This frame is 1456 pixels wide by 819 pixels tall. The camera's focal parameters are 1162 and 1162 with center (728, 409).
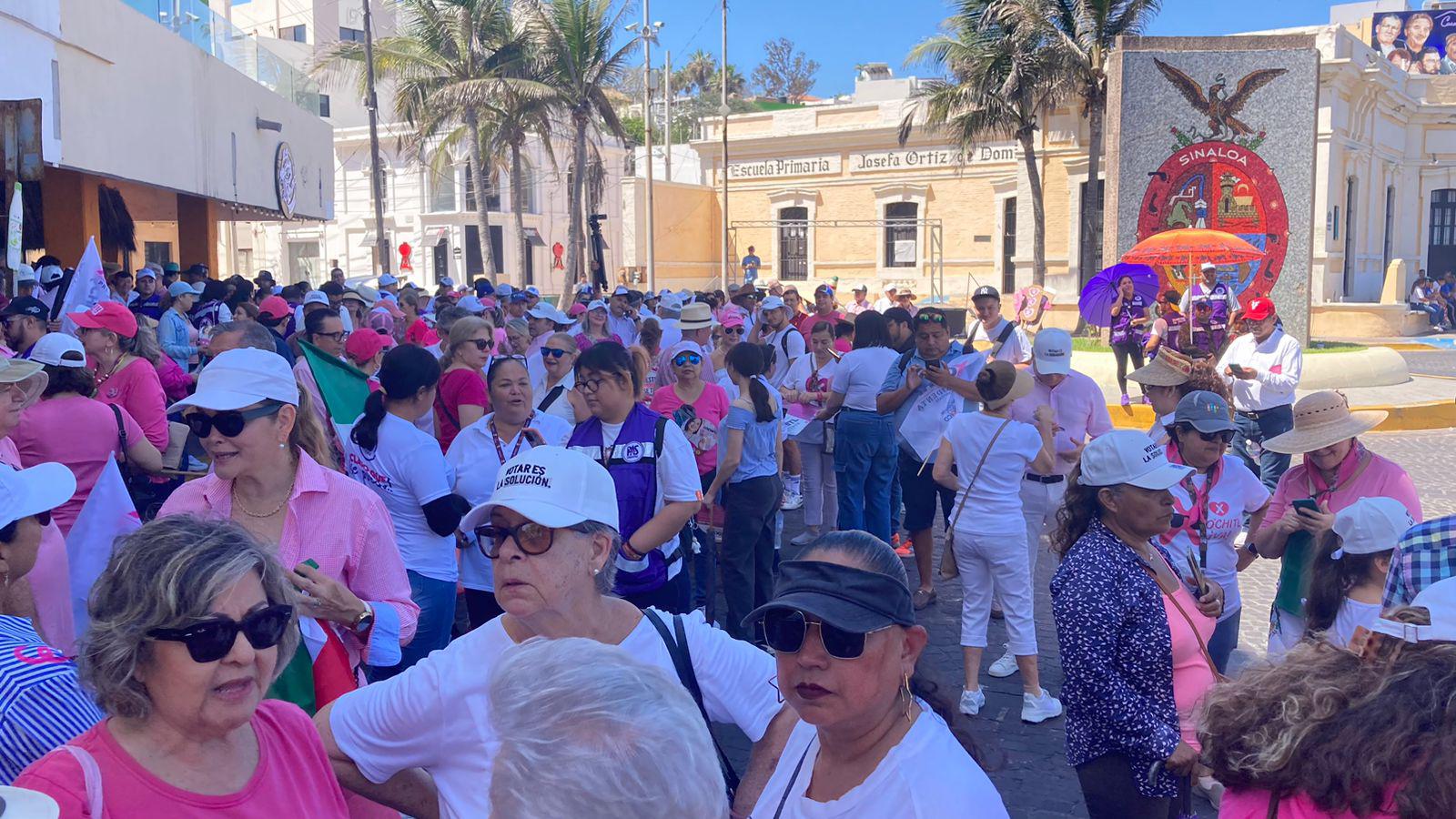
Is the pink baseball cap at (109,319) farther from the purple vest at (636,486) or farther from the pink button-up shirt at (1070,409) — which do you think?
the pink button-up shirt at (1070,409)

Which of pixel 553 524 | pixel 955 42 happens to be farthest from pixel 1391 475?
pixel 955 42

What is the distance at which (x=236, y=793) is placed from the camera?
87.4 inches

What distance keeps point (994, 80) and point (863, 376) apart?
23805 mm

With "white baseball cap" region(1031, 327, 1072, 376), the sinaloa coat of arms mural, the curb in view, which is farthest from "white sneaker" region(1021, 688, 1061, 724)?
the sinaloa coat of arms mural

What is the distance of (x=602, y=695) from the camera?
164cm

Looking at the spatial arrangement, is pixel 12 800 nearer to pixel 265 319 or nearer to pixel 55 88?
pixel 265 319

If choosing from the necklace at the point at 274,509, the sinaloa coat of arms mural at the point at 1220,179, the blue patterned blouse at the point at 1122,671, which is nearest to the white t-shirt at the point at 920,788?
the blue patterned blouse at the point at 1122,671

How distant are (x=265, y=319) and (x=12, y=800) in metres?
9.04

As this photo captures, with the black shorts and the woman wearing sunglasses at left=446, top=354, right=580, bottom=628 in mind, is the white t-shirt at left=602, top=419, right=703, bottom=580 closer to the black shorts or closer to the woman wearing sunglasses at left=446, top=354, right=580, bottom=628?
the woman wearing sunglasses at left=446, top=354, right=580, bottom=628

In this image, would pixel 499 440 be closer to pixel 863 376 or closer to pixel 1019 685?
pixel 1019 685

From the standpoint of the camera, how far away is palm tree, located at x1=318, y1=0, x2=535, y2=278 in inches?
1254

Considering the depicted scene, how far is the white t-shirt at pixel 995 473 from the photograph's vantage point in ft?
18.9

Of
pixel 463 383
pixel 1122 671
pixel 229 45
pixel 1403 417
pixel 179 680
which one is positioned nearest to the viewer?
pixel 179 680

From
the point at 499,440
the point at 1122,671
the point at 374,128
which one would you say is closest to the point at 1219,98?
the point at 499,440
